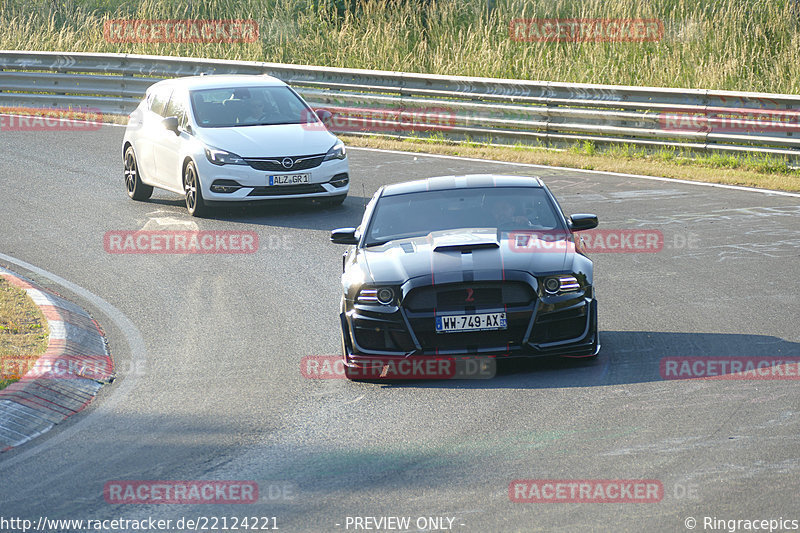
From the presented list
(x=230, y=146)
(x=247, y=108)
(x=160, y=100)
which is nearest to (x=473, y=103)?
(x=247, y=108)

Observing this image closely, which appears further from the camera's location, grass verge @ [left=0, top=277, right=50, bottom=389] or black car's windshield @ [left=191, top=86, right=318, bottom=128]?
black car's windshield @ [left=191, top=86, right=318, bottom=128]

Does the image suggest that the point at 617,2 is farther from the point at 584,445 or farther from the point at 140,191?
the point at 584,445

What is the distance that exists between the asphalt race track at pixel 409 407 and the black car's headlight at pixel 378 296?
24.4 inches

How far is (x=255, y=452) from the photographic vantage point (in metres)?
7.05

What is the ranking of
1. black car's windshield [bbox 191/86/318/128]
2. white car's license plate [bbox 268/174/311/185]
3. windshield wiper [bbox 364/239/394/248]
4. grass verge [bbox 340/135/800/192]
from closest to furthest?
1. windshield wiper [bbox 364/239/394/248]
2. white car's license plate [bbox 268/174/311/185]
3. black car's windshield [bbox 191/86/318/128]
4. grass verge [bbox 340/135/800/192]

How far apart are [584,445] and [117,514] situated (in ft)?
8.73

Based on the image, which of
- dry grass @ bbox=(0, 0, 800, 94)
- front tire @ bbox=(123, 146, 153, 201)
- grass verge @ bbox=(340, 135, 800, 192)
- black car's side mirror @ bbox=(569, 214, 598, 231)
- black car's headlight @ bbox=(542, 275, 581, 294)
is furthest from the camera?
dry grass @ bbox=(0, 0, 800, 94)

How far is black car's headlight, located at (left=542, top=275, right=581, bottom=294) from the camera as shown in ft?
27.9

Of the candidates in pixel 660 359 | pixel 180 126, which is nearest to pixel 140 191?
pixel 180 126

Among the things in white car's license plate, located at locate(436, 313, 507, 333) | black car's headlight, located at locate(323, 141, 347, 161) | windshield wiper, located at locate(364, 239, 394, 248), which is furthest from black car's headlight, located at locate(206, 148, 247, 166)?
white car's license plate, located at locate(436, 313, 507, 333)

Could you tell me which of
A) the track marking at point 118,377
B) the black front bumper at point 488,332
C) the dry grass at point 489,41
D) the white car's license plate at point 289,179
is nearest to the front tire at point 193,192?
the white car's license plate at point 289,179

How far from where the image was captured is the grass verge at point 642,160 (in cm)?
1744

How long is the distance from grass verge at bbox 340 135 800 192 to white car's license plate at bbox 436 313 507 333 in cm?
948

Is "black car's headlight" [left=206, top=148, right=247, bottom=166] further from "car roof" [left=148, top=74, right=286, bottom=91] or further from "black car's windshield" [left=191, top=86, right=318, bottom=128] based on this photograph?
"car roof" [left=148, top=74, right=286, bottom=91]
